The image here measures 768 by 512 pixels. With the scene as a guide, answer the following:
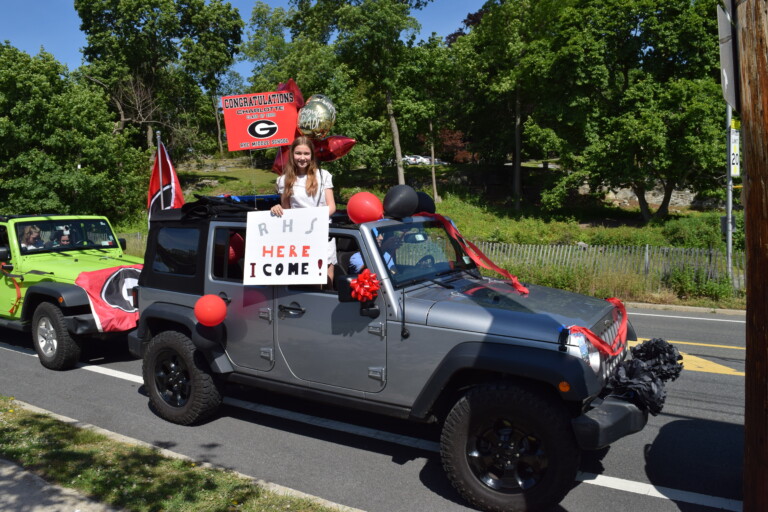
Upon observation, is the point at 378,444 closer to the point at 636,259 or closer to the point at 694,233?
the point at 636,259

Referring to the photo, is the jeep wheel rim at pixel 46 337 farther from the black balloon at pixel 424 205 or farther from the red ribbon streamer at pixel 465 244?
the red ribbon streamer at pixel 465 244

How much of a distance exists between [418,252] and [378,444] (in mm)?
1700

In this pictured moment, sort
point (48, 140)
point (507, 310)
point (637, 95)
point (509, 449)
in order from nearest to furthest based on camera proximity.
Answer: point (509, 449) < point (507, 310) < point (48, 140) < point (637, 95)

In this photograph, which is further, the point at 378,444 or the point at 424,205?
the point at 424,205

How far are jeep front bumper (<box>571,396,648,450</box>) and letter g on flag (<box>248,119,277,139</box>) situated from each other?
4140 mm

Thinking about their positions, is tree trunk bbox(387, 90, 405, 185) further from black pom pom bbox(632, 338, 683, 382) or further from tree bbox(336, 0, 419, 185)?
black pom pom bbox(632, 338, 683, 382)

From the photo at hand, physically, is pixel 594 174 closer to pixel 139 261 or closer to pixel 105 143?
pixel 105 143

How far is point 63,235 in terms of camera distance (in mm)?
8727

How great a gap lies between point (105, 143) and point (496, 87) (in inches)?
816

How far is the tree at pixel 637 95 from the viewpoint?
1049 inches

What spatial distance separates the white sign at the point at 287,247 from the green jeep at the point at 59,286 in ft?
10.9

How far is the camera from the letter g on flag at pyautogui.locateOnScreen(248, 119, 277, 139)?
6.18m

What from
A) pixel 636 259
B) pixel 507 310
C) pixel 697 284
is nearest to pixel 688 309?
pixel 697 284

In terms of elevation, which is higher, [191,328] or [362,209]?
[362,209]
